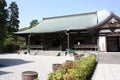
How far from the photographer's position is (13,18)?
47.9m

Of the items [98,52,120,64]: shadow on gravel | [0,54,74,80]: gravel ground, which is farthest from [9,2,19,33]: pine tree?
[98,52,120,64]: shadow on gravel

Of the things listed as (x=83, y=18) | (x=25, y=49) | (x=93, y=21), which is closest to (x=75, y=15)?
(x=83, y=18)

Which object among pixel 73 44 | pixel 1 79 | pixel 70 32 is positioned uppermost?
pixel 70 32

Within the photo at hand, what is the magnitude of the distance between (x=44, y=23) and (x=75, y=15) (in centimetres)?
621

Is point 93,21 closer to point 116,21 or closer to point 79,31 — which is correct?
point 79,31

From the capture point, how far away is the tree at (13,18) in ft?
152

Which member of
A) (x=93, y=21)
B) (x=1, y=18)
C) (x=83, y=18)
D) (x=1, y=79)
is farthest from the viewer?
(x=83, y=18)

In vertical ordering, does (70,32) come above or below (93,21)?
below

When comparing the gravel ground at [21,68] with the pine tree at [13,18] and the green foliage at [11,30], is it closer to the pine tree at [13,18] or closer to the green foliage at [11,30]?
the green foliage at [11,30]

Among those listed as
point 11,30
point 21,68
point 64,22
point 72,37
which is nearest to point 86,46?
point 72,37

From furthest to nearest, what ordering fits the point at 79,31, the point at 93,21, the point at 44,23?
the point at 44,23
the point at 93,21
the point at 79,31

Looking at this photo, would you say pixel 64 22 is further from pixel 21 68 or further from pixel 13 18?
pixel 21 68

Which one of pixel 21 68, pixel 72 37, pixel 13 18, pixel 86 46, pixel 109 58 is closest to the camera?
pixel 21 68

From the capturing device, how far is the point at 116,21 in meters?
18.2
